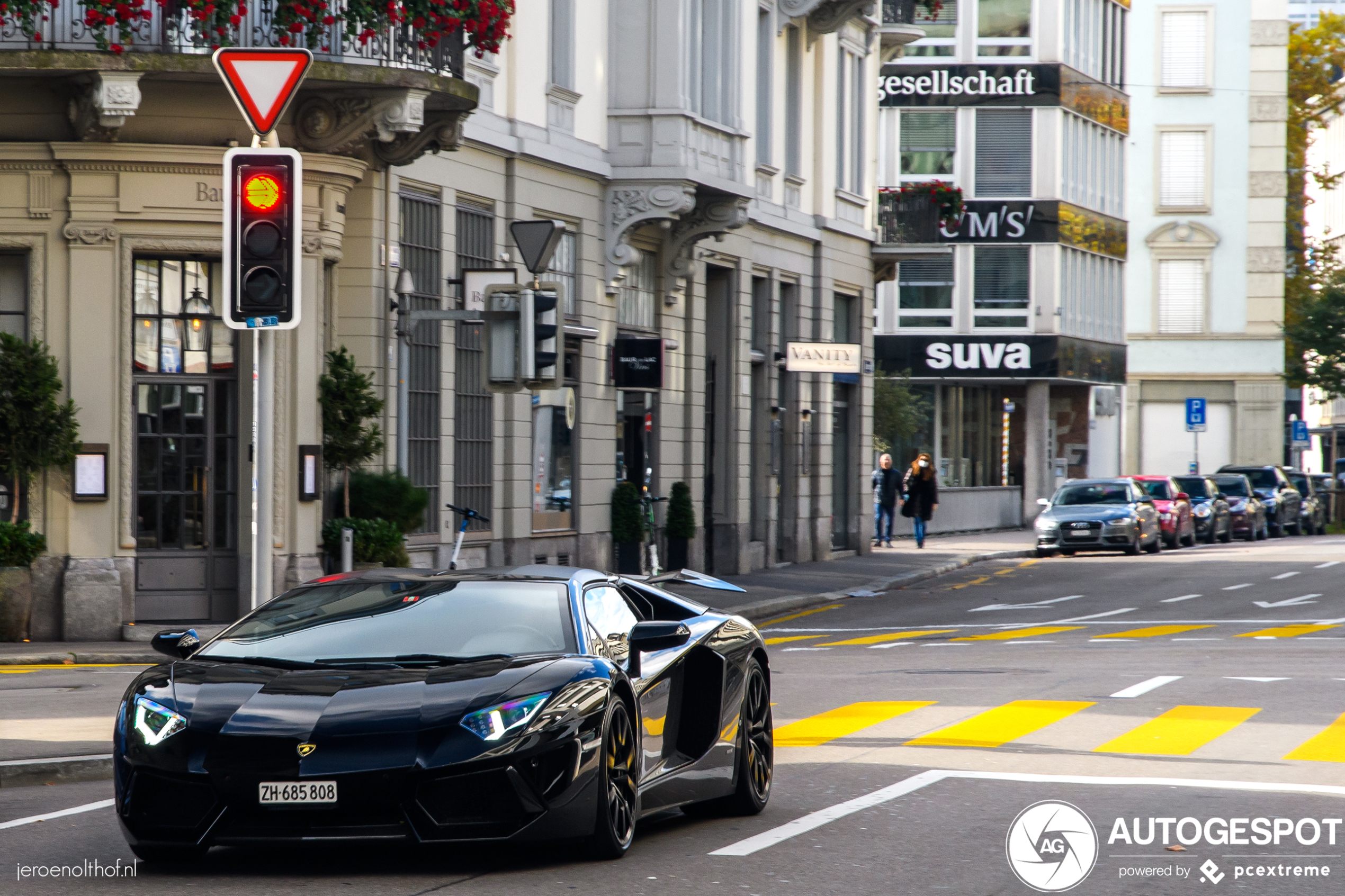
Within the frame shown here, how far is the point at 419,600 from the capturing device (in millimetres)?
8281

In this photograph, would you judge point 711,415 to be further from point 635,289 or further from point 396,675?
point 396,675

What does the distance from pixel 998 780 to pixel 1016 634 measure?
11.4 meters

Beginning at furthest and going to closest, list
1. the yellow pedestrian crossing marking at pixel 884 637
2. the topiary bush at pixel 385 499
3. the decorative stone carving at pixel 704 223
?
the decorative stone carving at pixel 704 223 < the topiary bush at pixel 385 499 < the yellow pedestrian crossing marking at pixel 884 637

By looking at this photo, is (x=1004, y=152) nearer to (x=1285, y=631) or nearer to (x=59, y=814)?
(x=1285, y=631)

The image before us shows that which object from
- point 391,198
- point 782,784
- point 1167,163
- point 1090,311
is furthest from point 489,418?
point 1167,163

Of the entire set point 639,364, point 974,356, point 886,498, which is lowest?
point 886,498

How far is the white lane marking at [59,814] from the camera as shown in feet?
29.6

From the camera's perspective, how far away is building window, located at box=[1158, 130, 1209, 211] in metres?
68.6

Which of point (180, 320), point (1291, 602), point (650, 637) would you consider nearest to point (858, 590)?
point (1291, 602)

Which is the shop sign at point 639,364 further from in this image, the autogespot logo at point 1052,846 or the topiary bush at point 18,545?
the autogespot logo at point 1052,846

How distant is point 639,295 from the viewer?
1127 inches

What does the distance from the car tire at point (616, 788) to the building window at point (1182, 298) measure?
6382cm

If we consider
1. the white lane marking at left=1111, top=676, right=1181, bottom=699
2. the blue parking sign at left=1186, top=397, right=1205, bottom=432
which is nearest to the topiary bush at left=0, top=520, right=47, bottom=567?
the white lane marking at left=1111, top=676, right=1181, bottom=699

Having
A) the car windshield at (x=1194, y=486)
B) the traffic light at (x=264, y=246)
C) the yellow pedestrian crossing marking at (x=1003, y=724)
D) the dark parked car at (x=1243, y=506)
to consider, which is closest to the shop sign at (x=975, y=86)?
the dark parked car at (x=1243, y=506)
